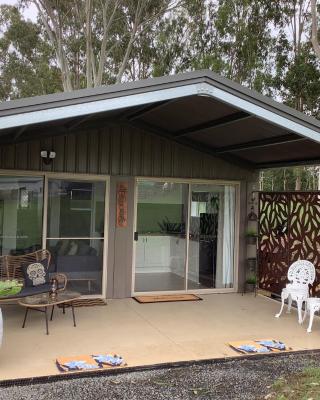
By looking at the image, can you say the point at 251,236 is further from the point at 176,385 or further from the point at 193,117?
the point at 176,385

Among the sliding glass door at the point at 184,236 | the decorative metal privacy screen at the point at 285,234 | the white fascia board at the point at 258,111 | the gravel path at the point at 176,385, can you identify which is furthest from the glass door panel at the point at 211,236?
the gravel path at the point at 176,385

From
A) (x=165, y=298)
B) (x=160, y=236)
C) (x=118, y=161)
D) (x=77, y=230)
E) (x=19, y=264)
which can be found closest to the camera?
(x=19, y=264)

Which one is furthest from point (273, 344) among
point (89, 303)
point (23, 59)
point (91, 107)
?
point (23, 59)

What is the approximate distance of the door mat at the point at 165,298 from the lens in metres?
7.00

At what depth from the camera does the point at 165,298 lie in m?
7.20

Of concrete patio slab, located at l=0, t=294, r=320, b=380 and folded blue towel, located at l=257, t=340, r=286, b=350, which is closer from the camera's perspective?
concrete patio slab, located at l=0, t=294, r=320, b=380

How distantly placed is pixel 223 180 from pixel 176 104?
7.96ft

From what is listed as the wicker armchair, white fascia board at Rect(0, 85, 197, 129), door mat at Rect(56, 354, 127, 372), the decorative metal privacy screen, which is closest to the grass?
door mat at Rect(56, 354, 127, 372)

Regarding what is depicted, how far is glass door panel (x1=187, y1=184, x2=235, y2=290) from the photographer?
7652mm

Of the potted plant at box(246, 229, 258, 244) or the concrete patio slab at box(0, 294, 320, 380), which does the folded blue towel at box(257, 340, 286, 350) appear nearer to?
the concrete patio slab at box(0, 294, 320, 380)

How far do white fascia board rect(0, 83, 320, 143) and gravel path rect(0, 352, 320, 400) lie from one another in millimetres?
2334

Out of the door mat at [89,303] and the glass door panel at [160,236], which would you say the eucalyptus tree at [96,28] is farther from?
the door mat at [89,303]

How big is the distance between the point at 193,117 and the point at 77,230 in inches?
95.4

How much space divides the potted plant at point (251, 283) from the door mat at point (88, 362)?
391cm
